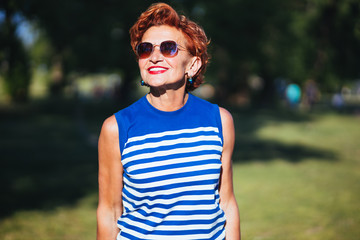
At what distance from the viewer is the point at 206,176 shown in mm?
2045

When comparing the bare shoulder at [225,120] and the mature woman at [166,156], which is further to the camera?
the bare shoulder at [225,120]

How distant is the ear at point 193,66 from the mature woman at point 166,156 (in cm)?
6

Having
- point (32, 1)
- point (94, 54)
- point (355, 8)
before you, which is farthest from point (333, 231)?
point (355, 8)

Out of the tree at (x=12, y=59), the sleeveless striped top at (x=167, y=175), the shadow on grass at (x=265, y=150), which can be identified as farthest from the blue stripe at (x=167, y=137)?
the tree at (x=12, y=59)

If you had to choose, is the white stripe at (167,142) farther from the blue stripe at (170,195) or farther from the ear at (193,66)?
the ear at (193,66)

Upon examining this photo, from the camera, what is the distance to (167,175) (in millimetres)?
1994

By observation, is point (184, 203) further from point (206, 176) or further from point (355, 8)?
point (355, 8)

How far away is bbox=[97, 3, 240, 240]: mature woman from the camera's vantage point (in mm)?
1999

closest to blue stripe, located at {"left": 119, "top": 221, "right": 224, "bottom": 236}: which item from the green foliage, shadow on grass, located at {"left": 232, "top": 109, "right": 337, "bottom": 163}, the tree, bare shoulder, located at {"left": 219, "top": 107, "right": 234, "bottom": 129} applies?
bare shoulder, located at {"left": 219, "top": 107, "right": 234, "bottom": 129}

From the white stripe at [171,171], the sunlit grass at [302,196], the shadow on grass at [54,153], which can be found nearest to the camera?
the white stripe at [171,171]

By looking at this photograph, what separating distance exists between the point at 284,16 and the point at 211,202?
30.5 meters

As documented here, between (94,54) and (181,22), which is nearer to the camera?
(181,22)

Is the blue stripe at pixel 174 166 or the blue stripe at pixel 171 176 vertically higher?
the blue stripe at pixel 174 166

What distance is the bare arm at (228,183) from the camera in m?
2.20
